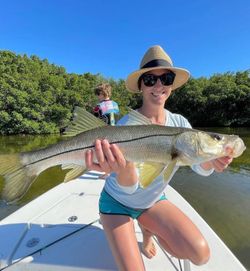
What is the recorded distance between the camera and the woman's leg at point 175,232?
2458mm

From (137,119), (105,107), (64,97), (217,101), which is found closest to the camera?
(137,119)

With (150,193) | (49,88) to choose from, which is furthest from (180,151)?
(49,88)

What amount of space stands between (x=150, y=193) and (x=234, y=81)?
46896mm

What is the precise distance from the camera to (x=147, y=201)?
2752mm

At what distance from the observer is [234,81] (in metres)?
45.9

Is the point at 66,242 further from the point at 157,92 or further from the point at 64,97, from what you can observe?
the point at 64,97

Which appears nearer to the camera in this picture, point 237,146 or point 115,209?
point 237,146

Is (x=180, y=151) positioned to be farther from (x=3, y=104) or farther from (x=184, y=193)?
(x=3, y=104)

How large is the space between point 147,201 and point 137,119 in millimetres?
771

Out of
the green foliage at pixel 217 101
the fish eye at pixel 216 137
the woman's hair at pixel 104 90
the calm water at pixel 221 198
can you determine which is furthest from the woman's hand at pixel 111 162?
the green foliage at pixel 217 101

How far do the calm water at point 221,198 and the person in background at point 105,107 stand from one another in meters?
2.66

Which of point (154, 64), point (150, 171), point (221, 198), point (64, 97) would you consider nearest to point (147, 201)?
point (150, 171)

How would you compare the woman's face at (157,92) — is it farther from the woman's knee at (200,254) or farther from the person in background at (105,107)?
the person in background at (105,107)

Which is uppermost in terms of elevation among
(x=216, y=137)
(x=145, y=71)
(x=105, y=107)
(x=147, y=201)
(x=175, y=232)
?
(x=105, y=107)
